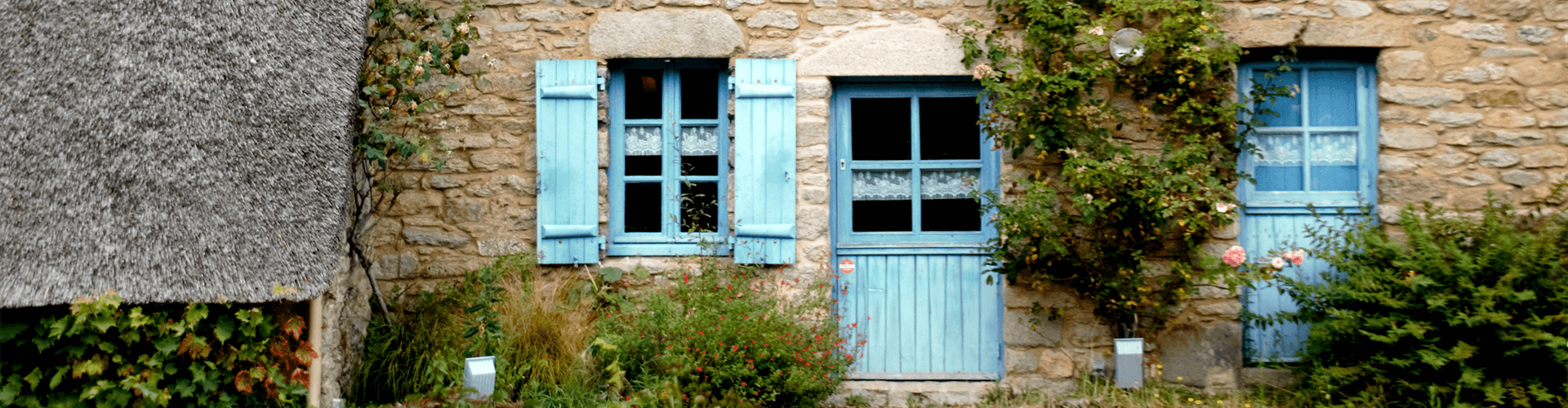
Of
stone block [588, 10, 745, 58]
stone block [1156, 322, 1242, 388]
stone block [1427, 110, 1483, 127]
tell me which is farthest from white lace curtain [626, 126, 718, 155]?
stone block [1427, 110, 1483, 127]

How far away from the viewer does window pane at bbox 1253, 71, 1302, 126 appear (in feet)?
14.2

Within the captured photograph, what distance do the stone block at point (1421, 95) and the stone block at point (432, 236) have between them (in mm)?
4532

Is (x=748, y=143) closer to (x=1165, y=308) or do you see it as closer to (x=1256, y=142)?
(x=1165, y=308)

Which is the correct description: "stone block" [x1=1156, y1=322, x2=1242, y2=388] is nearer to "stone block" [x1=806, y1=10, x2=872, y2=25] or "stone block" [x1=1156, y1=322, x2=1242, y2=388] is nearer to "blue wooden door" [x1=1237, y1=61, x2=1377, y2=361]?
"blue wooden door" [x1=1237, y1=61, x2=1377, y2=361]

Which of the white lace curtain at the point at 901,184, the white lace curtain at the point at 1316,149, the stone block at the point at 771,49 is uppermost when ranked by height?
the stone block at the point at 771,49

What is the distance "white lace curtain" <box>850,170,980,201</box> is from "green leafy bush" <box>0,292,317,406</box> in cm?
264

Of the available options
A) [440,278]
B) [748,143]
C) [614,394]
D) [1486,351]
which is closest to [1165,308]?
[1486,351]

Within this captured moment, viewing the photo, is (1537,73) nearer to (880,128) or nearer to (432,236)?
(880,128)

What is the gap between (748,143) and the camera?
4293 millimetres

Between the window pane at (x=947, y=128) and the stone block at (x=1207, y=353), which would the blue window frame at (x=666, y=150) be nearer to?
the window pane at (x=947, y=128)

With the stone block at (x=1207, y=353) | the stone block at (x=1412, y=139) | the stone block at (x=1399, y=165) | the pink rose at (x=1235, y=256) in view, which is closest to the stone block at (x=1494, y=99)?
the stone block at (x=1412, y=139)

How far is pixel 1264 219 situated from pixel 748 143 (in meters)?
2.56

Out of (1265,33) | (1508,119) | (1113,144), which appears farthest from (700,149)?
(1508,119)

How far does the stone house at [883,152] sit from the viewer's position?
13.8 ft
